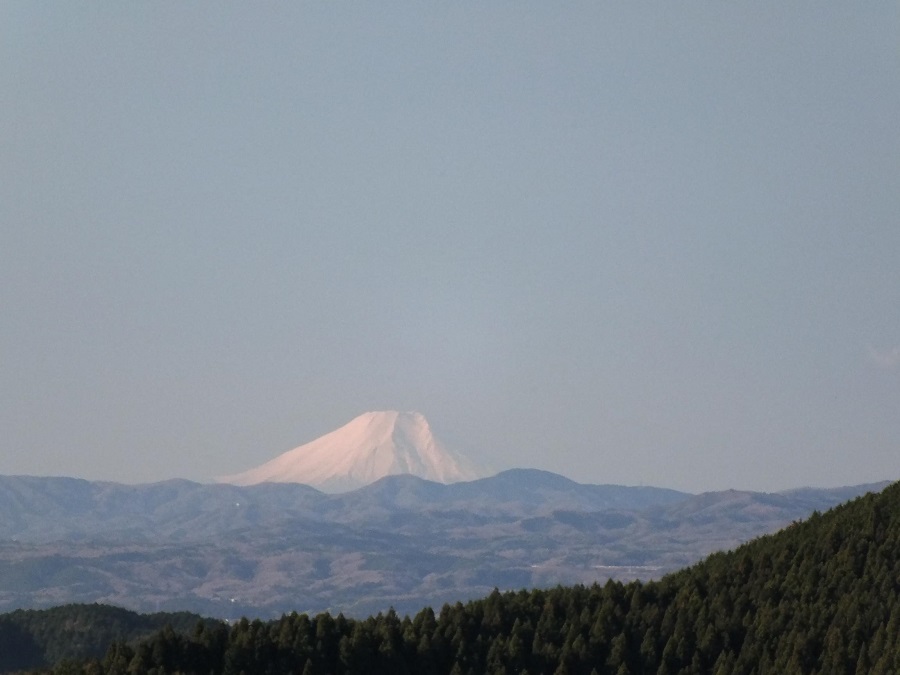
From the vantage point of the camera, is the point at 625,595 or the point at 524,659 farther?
the point at 625,595

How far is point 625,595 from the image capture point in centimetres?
15175

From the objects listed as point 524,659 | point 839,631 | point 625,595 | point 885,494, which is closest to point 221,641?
point 524,659

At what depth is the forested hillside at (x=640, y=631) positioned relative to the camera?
13188 cm

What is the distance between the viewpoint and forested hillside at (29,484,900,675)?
131875 mm

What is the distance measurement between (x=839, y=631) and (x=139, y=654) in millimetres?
58129

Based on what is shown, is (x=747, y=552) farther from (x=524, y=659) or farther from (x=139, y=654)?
(x=139, y=654)

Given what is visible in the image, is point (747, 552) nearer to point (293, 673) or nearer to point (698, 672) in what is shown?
point (698, 672)

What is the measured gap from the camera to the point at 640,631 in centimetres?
14400

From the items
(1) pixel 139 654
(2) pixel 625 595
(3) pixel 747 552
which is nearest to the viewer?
(1) pixel 139 654

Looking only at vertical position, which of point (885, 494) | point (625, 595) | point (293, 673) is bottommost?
point (293, 673)

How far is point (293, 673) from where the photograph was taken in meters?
133

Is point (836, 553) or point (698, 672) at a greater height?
point (836, 553)

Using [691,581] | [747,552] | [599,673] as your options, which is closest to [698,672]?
[599,673]

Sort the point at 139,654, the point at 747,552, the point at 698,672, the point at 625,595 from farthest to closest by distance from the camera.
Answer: the point at 747,552 → the point at 625,595 → the point at 698,672 → the point at 139,654
